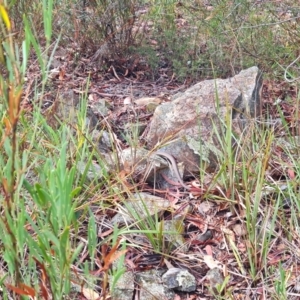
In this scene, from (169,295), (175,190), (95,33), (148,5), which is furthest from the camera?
(148,5)

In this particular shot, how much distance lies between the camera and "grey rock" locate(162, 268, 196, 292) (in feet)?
7.66

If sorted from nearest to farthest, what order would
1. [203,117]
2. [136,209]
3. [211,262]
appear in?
[211,262] < [136,209] < [203,117]

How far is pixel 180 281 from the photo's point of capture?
2340 millimetres

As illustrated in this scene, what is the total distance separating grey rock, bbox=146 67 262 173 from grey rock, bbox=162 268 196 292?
696mm

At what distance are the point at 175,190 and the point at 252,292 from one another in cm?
75

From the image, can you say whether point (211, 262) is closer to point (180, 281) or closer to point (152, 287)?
point (180, 281)

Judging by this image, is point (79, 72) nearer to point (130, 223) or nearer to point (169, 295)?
point (130, 223)

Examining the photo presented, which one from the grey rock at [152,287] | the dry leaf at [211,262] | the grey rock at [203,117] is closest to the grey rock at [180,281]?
the grey rock at [152,287]

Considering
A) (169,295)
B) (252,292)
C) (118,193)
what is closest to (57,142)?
(118,193)

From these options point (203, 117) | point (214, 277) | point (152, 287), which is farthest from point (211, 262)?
point (203, 117)

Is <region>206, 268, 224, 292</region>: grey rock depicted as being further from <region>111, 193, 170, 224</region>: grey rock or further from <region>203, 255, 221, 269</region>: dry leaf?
<region>111, 193, 170, 224</region>: grey rock

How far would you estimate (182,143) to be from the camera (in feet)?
10.1

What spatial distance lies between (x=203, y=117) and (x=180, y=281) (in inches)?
45.3

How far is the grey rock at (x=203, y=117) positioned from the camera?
3012 mm
